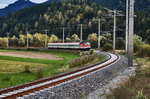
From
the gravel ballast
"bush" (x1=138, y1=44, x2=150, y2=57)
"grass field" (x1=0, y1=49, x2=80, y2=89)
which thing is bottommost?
"grass field" (x1=0, y1=49, x2=80, y2=89)

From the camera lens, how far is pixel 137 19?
12850 cm

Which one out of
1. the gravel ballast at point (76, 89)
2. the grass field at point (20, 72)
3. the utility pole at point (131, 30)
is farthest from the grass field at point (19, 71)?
the utility pole at point (131, 30)

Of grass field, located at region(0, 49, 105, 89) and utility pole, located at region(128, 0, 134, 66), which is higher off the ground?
utility pole, located at region(128, 0, 134, 66)

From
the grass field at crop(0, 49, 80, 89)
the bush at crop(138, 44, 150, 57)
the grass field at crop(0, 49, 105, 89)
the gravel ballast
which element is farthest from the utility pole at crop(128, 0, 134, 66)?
the bush at crop(138, 44, 150, 57)

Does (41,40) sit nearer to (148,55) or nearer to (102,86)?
(148,55)

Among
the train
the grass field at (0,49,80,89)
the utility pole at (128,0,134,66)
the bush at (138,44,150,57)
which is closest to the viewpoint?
the grass field at (0,49,80,89)

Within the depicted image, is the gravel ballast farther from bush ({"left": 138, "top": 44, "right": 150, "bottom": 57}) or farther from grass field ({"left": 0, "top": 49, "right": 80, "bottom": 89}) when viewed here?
bush ({"left": 138, "top": 44, "right": 150, "bottom": 57})

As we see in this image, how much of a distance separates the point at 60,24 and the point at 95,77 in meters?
173

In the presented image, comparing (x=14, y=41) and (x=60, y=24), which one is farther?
(x=60, y=24)

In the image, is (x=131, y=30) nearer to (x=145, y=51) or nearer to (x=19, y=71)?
(x=19, y=71)

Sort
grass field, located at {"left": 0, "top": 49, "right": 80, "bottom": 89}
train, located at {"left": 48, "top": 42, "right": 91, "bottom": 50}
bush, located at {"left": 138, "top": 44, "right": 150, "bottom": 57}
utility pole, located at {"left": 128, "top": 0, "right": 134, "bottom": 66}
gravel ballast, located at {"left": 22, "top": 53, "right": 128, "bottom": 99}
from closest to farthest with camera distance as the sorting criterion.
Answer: gravel ballast, located at {"left": 22, "top": 53, "right": 128, "bottom": 99} → grass field, located at {"left": 0, "top": 49, "right": 80, "bottom": 89} → utility pole, located at {"left": 128, "top": 0, "right": 134, "bottom": 66} → bush, located at {"left": 138, "top": 44, "right": 150, "bottom": 57} → train, located at {"left": 48, "top": 42, "right": 91, "bottom": 50}

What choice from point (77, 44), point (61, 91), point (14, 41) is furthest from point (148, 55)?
point (14, 41)

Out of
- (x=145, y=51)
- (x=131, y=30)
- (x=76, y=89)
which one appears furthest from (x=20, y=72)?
(x=145, y=51)

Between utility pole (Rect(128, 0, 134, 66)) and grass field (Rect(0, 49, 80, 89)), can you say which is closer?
grass field (Rect(0, 49, 80, 89))
